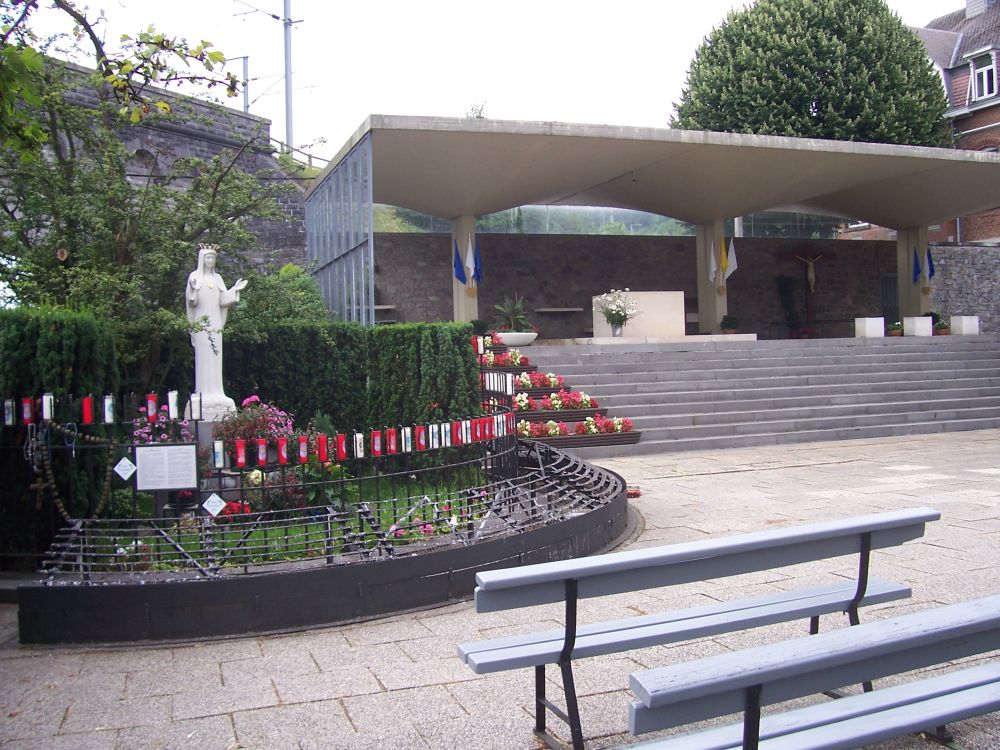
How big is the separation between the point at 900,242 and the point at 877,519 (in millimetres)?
27066

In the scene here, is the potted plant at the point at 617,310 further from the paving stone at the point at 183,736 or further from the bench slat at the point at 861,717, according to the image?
the bench slat at the point at 861,717

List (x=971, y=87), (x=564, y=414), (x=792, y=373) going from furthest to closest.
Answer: (x=971, y=87) → (x=792, y=373) → (x=564, y=414)

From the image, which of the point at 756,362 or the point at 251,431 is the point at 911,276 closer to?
the point at 756,362

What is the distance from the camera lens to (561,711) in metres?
3.33

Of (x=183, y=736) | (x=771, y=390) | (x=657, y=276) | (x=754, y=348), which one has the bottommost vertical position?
(x=183, y=736)

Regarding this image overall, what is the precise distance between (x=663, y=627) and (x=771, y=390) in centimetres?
1339

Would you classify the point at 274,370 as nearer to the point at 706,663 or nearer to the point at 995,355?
the point at 706,663

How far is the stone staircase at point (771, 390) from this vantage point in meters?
14.4

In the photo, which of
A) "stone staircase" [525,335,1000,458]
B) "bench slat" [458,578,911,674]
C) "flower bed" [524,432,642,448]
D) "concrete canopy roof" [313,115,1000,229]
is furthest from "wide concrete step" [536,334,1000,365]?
"bench slat" [458,578,911,674]

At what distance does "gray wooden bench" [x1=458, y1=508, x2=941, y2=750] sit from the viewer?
3.09m

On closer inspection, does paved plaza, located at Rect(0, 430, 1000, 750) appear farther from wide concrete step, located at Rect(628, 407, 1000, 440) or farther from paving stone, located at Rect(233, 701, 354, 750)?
wide concrete step, located at Rect(628, 407, 1000, 440)

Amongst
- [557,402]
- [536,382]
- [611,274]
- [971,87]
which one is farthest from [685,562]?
[971,87]

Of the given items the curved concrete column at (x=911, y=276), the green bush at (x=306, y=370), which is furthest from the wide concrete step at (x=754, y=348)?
the curved concrete column at (x=911, y=276)

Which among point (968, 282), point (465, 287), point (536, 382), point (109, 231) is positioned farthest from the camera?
point (968, 282)
